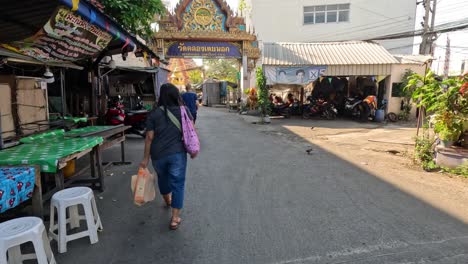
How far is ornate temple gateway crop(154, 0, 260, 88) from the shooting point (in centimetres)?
1664

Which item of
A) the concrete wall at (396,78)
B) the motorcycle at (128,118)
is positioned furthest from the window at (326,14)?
the motorcycle at (128,118)

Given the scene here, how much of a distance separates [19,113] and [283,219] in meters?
5.17

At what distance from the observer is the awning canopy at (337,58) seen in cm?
1499

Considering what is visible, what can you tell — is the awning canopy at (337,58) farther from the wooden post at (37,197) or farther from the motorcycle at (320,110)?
the wooden post at (37,197)

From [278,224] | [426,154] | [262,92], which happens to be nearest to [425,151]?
[426,154]

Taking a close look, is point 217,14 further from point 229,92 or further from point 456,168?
point 456,168

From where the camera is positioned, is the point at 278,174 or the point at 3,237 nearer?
the point at 3,237

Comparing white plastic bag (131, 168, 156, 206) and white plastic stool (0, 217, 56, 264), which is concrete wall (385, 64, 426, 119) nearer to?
white plastic bag (131, 168, 156, 206)

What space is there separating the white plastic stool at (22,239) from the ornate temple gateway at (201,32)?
15.1 meters

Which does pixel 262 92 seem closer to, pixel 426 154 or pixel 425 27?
pixel 426 154

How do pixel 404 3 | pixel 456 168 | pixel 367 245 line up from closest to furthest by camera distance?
pixel 367 245
pixel 456 168
pixel 404 3

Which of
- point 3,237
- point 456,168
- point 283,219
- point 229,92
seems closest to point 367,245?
point 283,219

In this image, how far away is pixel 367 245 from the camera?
10.5 feet

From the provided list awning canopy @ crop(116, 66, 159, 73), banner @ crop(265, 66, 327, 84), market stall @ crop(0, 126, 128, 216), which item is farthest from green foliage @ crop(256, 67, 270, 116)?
market stall @ crop(0, 126, 128, 216)
